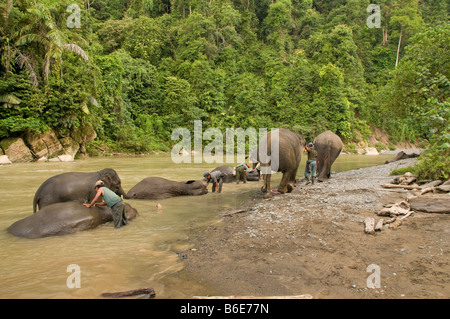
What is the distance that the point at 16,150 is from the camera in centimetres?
2034

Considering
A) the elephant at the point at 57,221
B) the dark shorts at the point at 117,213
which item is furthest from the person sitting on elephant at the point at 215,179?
the elephant at the point at 57,221

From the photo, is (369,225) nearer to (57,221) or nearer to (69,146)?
(57,221)

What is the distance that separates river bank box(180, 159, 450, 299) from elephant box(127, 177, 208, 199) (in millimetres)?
3671

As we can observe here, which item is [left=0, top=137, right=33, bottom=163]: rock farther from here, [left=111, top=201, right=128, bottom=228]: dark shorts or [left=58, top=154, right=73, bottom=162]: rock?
[left=111, top=201, right=128, bottom=228]: dark shorts

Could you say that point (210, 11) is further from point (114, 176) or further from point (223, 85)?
point (114, 176)

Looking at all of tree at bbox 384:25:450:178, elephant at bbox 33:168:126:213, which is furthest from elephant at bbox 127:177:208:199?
tree at bbox 384:25:450:178

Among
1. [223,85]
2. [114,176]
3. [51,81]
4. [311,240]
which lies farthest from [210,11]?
[311,240]

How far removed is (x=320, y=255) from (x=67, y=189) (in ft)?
18.4

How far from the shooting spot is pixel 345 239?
482 centimetres

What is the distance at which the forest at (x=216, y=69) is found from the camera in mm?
20422

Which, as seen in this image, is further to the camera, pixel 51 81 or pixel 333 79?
Result: pixel 333 79

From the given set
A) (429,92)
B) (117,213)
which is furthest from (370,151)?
(117,213)

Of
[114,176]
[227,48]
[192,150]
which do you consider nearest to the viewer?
[114,176]

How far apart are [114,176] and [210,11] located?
50314mm
